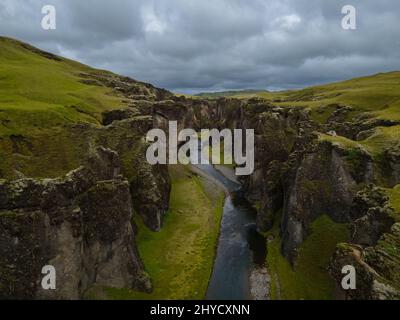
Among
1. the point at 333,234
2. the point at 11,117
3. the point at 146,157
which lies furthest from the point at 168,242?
the point at 11,117

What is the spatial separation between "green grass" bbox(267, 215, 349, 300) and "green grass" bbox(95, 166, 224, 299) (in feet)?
37.3

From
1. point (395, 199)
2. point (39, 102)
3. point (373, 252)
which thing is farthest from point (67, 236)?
point (39, 102)

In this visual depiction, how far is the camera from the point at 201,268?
60.0m

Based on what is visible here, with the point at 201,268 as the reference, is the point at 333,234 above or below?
above

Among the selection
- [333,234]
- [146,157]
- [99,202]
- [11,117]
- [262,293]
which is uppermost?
[11,117]

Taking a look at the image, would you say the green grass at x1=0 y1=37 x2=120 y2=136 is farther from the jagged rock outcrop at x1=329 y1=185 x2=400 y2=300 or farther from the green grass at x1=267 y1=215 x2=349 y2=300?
the jagged rock outcrop at x1=329 y1=185 x2=400 y2=300

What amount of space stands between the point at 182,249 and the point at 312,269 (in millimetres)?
23207

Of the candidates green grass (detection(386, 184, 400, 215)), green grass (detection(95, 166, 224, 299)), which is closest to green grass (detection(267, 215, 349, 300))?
green grass (detection(95, 166, 224, 299))

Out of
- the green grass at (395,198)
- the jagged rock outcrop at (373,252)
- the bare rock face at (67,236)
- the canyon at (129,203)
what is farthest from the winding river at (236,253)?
the green grass at (395,198)

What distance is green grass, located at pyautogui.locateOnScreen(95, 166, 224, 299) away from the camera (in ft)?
175

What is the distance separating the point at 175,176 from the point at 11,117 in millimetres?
52183

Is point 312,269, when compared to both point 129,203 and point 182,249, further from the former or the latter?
point 129,203
